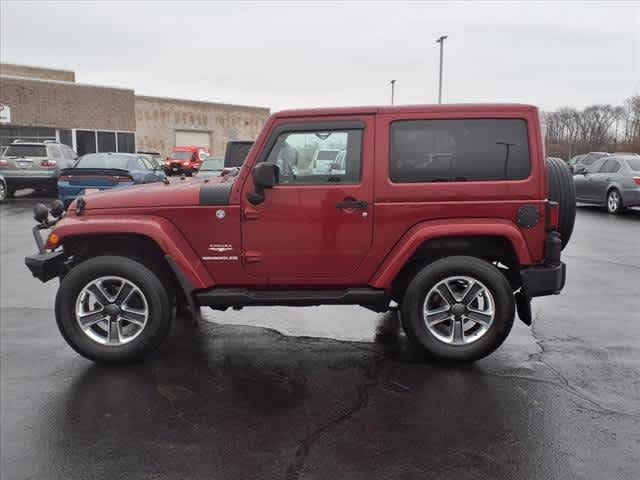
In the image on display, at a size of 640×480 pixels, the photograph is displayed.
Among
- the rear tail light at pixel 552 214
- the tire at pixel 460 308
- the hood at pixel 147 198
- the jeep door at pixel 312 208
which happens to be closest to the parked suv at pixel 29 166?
the hood at pixel 147 198

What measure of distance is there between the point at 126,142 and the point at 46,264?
41.1 m

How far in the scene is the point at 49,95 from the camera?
37.6 metres

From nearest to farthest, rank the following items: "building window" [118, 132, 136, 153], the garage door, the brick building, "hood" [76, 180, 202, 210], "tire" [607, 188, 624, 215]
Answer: "hood" [76, 180, 202, 210] → "tire" [607, 188, 624, 215] → the brick building → "building window" [118, 132, 136, 153] → the garage door

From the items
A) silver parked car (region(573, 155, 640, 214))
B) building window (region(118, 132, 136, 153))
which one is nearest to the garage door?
building window (region(118, 132, 136, 153))

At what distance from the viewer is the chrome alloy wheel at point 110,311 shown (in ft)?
15.0

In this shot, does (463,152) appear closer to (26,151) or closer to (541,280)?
(541,280)

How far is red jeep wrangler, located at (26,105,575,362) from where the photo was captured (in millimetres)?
4453

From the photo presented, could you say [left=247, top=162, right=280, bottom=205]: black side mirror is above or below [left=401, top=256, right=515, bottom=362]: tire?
above

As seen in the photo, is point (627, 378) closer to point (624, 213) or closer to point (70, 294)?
point (70, 294)

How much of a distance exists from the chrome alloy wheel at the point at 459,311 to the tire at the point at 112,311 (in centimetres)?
210

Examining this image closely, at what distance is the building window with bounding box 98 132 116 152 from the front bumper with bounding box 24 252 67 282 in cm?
3899

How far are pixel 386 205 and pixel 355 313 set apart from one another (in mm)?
1859

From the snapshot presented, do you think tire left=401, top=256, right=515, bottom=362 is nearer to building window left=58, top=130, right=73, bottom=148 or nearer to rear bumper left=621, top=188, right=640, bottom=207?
rear bumper left=621, top=188, right=640, bottom=207

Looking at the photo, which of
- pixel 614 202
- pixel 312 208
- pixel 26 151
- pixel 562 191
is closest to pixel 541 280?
pixel 562 191
